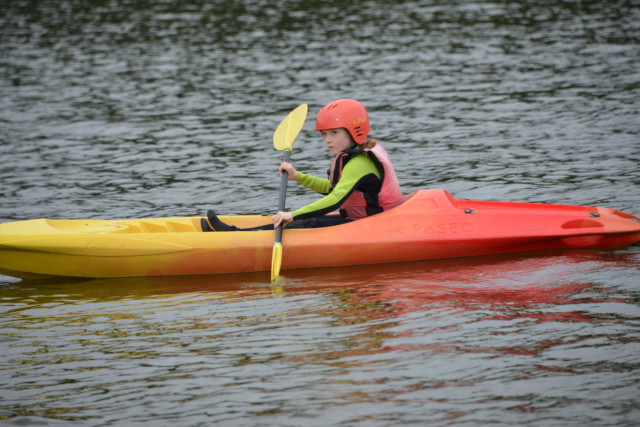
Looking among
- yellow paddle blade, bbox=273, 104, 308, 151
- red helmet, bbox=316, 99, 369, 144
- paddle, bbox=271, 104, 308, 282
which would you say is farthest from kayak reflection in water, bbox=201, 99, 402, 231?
yellow paddle blade, bbox=273, 104, 308, 151

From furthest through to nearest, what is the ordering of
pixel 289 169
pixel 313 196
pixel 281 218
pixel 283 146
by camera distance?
pixel 313 196
pixel 283 146
pixel 289 169
pixel 281 218

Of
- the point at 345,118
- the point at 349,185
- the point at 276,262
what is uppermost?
the point at 345,118

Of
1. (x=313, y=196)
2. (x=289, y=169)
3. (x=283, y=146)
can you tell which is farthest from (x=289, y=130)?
(x=313, y=196)

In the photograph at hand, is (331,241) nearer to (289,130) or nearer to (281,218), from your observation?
(281,218)

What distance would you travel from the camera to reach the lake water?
15.8ft

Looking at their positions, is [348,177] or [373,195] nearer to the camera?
[348,177]

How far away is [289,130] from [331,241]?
1218mm

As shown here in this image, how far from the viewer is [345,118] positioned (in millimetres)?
7020

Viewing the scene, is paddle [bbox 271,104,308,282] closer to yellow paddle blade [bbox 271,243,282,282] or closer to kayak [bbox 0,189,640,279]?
yellow paddle blade [bbox 271,243,282,282]

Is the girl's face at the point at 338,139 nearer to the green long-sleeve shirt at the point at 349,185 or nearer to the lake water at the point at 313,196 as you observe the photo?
the green long-sleeve shirt at the point at 349,185

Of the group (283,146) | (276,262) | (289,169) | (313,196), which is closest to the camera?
(276,262)

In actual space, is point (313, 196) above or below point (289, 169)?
below

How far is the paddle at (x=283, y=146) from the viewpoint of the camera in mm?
6941

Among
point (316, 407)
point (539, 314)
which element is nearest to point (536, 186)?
point (539, 314)
